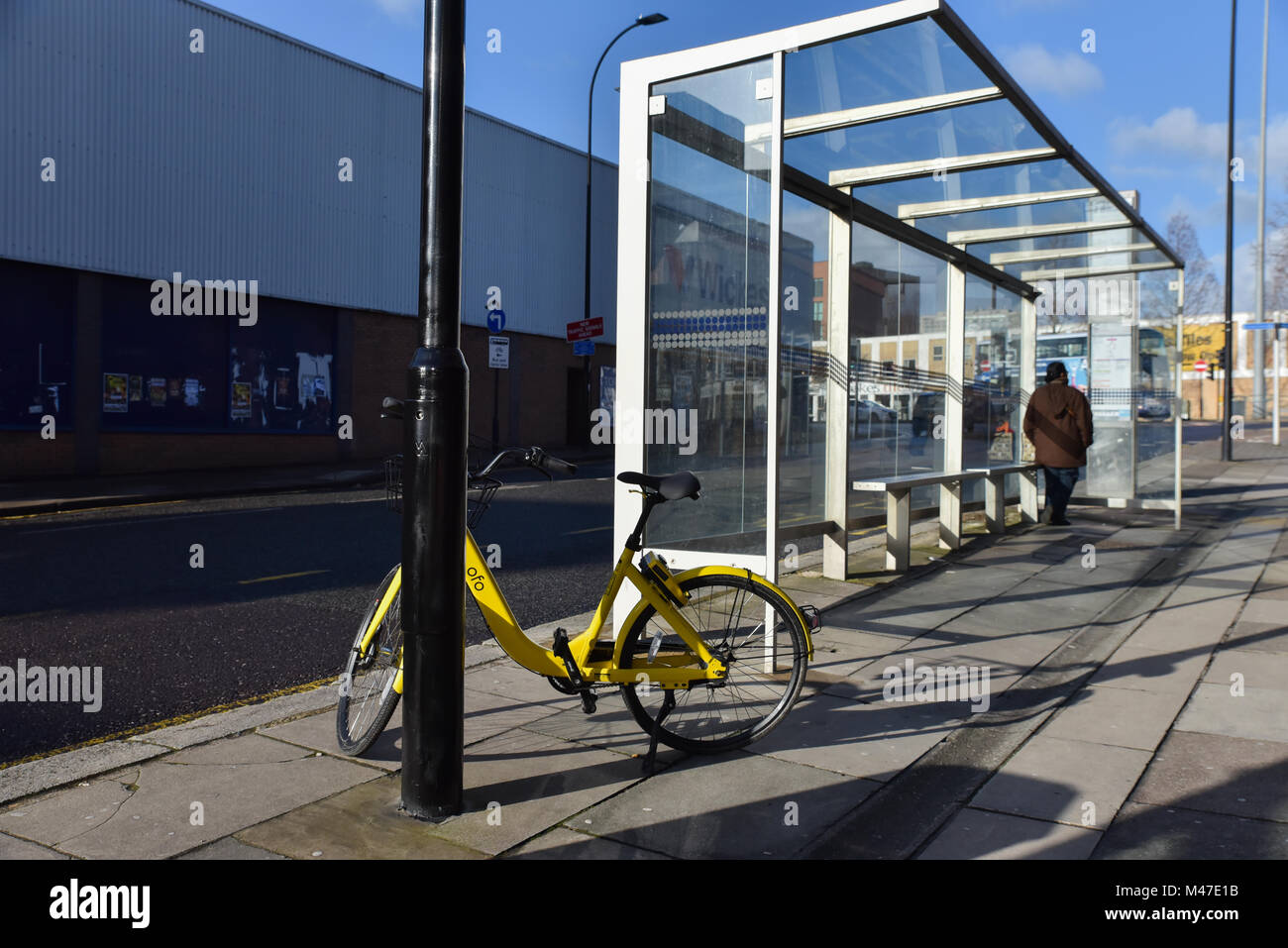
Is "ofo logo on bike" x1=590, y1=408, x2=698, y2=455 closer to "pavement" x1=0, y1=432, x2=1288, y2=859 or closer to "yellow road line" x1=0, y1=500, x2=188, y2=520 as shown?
"pavement" x1=0, y1=432, x2=1288, y2=859

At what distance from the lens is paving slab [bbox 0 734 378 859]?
340 centimetres

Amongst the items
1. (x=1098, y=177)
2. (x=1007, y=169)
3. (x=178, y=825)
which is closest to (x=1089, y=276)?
(x=1098, y=177)

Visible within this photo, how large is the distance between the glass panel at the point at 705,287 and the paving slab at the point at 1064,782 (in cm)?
244

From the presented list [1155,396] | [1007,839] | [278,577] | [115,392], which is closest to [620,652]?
[1007,839]

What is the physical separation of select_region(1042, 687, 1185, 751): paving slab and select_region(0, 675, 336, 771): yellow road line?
3566mm

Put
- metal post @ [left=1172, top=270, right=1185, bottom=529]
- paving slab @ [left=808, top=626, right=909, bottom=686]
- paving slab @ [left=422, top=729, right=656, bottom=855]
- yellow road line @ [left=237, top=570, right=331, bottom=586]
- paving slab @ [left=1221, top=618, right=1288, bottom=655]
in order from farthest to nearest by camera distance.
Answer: metal post @ [left=1172, top=270, right=1185, bottom=529]
yellow road line @ [left=237, top=570, right=331, bottom=586]
paving slab @ [left=1221, top=618, right=1288, bottom=655]
paving slab @ [left=808, top=626, right=909, bottom=686]
paving slab @ [left=422, top=729, right=656, bottom=855]

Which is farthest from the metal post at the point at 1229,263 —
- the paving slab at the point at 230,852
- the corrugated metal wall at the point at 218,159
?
the paving slab at the point at 230,852

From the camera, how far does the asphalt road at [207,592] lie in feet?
17.4

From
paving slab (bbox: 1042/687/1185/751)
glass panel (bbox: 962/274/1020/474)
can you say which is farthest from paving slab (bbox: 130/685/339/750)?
glass panel (bbox: 962/274/1020/474)

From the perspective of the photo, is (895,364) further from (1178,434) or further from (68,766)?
(68,766)

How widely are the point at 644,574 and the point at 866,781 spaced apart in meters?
1.18

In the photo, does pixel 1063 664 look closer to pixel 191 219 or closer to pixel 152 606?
pixel 152 606

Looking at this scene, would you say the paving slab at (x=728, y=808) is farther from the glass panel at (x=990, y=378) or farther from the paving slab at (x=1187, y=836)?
the glass panel at (x=990, y=378)
